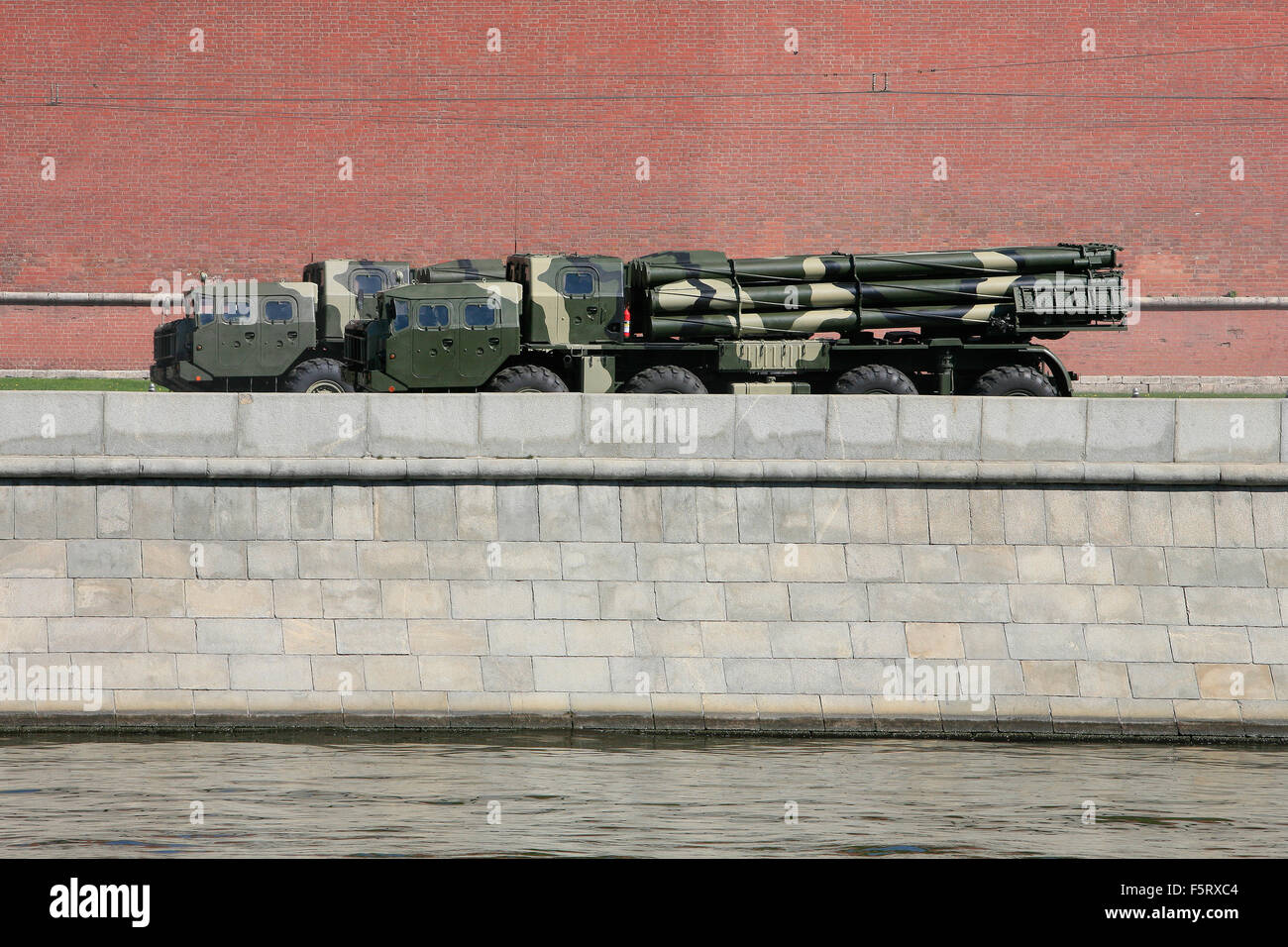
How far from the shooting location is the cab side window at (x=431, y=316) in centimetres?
1764

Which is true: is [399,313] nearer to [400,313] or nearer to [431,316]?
[400,313]

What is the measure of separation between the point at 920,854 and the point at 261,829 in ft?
13.9

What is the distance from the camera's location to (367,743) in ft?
39.2

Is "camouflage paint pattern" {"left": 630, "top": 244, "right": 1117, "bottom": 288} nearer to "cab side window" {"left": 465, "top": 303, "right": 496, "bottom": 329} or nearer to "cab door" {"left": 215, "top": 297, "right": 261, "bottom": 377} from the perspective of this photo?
"cab side window" {"left": 465, "top": 303, "right": 496, "bottom": 329}

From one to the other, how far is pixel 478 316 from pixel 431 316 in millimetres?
558

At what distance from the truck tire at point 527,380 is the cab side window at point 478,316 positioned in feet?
2.10

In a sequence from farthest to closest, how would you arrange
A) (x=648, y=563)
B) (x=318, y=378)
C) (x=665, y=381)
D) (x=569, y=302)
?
1. (x=318, y=378)
2. (x=569, y=302)
3. (x=665, y=381)
4. (x=648, y=563)

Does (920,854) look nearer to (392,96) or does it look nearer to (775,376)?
(775,376)

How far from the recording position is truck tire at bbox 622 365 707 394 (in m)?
17.8

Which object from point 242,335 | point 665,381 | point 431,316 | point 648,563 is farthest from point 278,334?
point 648,563

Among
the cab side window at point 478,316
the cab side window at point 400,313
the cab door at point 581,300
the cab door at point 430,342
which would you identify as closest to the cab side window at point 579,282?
the cab door at point 581,300

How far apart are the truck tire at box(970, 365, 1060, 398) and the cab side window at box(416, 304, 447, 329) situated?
6810 millimetres

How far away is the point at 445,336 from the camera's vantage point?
17656 mm
